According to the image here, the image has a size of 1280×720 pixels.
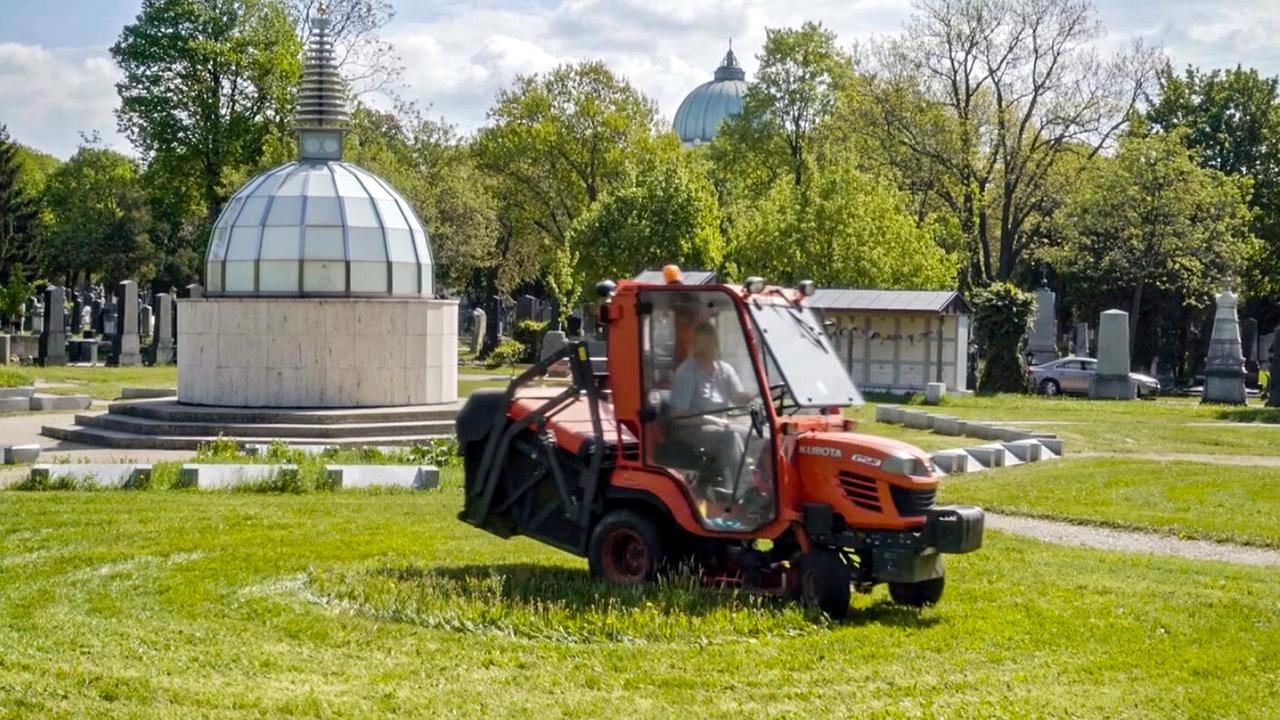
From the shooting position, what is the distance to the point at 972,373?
45.5m

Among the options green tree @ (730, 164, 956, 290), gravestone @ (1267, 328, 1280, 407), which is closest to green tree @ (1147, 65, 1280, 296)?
→ green tree @ (730, 164, 956, 290)

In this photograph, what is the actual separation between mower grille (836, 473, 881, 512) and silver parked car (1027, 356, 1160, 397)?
3568 cm

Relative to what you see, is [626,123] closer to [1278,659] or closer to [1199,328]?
[1199,328]

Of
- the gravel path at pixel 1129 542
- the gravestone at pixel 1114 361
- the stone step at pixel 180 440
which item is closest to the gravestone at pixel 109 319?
the stone step at pixel 180 440

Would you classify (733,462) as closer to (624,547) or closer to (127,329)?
(624,547)

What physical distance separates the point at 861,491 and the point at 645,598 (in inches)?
61.1

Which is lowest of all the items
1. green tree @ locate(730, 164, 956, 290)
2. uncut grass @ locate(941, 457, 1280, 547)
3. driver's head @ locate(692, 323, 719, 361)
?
uncut grass @ locate(941, 457, 1280, 547)

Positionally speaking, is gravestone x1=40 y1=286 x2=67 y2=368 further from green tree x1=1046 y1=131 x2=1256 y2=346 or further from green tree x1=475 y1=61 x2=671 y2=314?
green tree x1=1046 y1=131 x2=1256 y2=346

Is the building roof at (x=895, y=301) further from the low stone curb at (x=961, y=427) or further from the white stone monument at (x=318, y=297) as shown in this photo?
the white stone monument at (x=318, y=297)

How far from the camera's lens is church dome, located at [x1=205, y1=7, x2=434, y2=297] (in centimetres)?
2653

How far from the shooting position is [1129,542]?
15.3 metres

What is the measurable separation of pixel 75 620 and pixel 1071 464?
15.6 m

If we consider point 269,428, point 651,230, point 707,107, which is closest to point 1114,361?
point 651,230

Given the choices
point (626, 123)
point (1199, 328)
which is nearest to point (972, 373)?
point (1199, 328)
